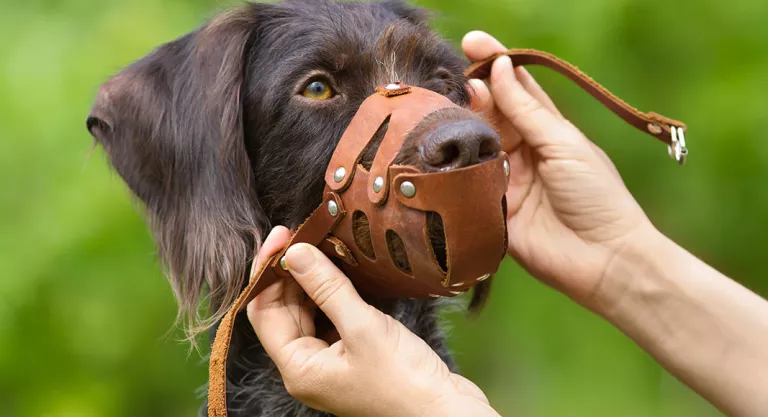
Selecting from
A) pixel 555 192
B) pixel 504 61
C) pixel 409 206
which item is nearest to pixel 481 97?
pixel 504 61

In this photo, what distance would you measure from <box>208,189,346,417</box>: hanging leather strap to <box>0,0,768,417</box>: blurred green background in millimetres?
2016

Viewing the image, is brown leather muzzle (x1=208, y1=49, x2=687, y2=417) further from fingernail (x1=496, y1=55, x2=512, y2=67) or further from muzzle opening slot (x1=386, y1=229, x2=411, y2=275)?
fingernail (x1=496, y1=55, x2=512, y2=67)

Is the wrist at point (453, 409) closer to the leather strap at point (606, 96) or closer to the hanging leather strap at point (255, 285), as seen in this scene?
the hanging leather strap at point (255, 285)

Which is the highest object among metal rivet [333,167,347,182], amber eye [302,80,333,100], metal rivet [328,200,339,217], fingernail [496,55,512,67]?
amber eye [302,80,333,100]

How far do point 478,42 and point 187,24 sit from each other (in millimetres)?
2007

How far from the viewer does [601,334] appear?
3902 mm

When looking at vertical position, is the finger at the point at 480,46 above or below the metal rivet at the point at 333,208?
above

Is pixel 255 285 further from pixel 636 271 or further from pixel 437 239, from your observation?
pixel 636 271

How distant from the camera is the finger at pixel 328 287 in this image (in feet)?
5.81

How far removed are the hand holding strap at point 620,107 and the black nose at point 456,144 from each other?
2.97 ft

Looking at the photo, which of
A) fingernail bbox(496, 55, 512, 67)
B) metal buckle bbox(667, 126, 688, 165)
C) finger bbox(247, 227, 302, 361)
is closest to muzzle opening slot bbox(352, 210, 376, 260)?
finger bbox(247, 227, 302, 361)

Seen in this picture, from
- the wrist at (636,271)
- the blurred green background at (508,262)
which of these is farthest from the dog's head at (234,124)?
the blurred green background at (508,262)

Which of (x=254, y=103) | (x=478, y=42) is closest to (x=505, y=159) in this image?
(x=254, y=103)

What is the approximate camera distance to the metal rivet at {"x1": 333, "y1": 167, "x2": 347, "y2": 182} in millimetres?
1739
